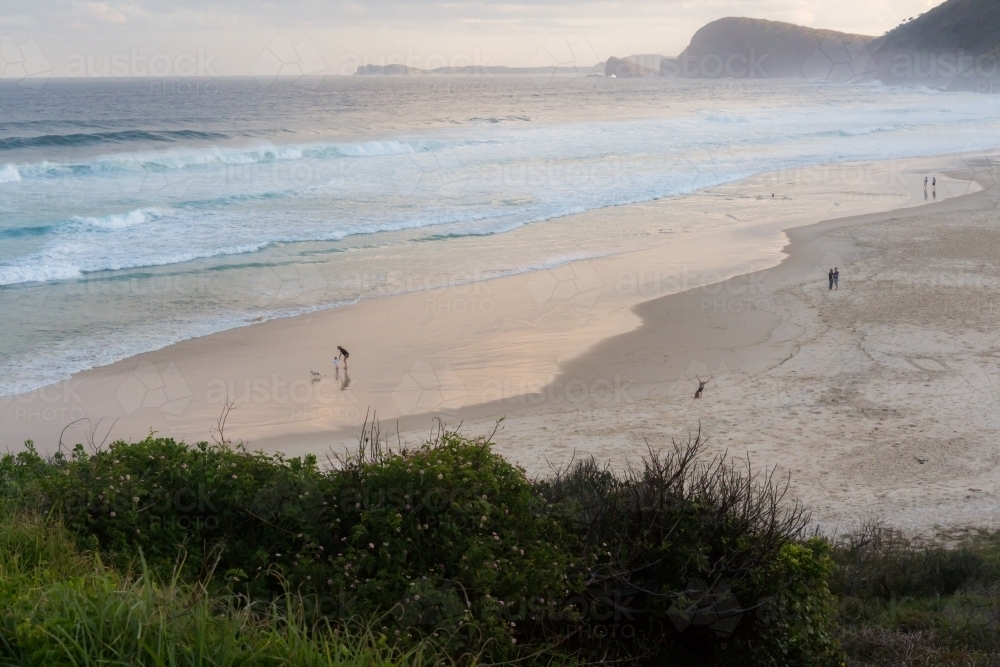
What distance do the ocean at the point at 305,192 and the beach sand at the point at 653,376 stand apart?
1.54 metres

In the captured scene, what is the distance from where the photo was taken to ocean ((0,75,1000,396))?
17422mm

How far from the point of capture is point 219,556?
161 inches

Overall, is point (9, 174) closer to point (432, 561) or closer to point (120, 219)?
point (120, 219)

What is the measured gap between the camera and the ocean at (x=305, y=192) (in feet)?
57.2

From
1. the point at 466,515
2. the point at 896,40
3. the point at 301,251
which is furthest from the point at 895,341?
the point at 896,40

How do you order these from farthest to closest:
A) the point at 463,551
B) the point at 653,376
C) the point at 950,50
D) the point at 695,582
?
the point at 950,50 → the point at 653,376 → the point at 695,582 → the point at 463,551

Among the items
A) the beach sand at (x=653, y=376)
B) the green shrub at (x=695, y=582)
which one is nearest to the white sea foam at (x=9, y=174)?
the beach sand at (x=653, y=376)

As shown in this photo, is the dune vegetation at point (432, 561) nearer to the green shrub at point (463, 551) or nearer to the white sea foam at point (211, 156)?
the green shrub at point (463, 551)

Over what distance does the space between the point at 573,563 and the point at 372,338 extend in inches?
433

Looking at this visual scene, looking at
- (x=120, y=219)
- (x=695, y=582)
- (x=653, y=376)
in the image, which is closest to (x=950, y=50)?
(x=120, y=219)

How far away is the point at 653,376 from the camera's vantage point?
13484 mm

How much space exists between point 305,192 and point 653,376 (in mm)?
21375

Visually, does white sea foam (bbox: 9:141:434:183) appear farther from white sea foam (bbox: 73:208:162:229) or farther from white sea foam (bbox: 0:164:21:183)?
→ white sea foam (bbox: 73:208:162:229)

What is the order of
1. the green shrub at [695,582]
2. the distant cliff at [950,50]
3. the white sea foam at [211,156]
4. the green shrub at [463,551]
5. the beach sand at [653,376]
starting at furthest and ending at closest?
1. the distant cliff at [950,50]
2. the white sea foam at [211,156]
3. the beach sand at [653,376]
4. the green shrub at [695,582]
5. the green shrub at [463,551]
